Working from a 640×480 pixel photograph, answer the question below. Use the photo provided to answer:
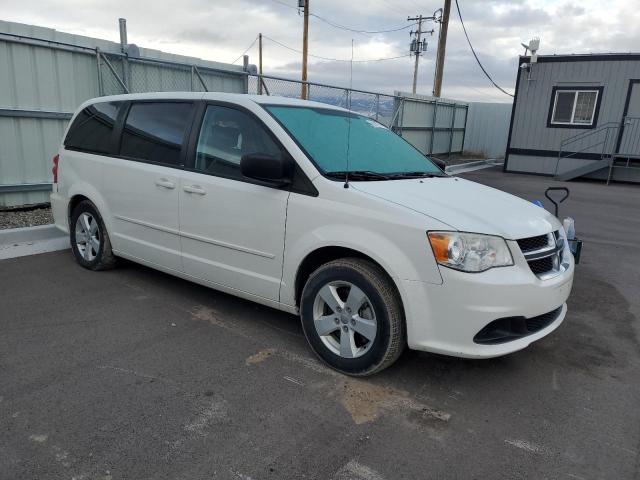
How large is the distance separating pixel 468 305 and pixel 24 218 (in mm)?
6309

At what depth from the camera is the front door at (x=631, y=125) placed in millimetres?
15727

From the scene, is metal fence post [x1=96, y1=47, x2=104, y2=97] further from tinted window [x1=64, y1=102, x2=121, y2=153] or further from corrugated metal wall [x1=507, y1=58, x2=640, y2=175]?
corrugated metal wall [x1=507, y1=58, x2=640, y2=175]

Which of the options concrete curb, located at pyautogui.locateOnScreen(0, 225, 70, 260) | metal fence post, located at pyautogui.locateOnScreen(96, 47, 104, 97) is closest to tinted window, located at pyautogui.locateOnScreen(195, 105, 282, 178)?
concrete curb, located at pyautogui.locateOnScreen(0, 225, 70, 260)

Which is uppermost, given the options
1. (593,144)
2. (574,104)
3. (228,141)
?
(574,104)

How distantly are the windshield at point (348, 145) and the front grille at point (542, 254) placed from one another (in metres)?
1.08

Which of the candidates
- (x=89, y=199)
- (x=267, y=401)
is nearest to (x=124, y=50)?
(x=89, y=199)

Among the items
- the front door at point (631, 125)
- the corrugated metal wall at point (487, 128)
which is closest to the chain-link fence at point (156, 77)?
the front door at point (631, 125)

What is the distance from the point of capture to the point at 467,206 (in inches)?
126

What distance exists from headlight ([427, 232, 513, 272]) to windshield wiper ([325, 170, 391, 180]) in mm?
803

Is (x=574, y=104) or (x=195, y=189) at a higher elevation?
(x=574, y=104)

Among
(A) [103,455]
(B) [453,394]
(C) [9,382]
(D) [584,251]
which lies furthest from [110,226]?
(D) [584,251]

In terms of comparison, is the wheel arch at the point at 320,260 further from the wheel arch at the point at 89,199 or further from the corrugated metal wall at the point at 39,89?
the corrugated metal wall at the point at 39,89

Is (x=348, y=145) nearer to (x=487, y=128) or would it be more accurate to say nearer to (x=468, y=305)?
(x=468, y=305)

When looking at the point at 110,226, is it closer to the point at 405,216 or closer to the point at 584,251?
the point at 405,216
